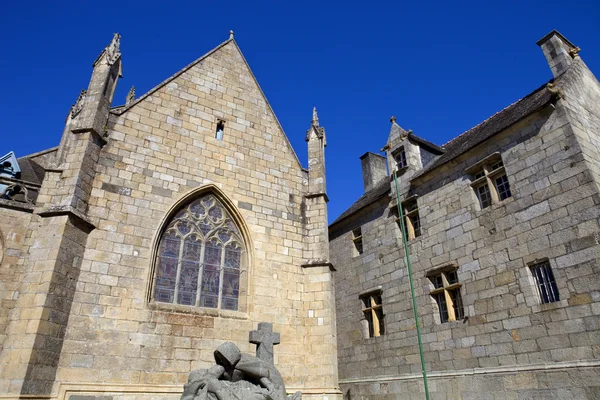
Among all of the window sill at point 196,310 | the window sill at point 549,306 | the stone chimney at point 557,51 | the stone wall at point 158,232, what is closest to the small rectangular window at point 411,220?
the stone wall at point 158,232

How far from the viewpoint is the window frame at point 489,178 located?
915 cm

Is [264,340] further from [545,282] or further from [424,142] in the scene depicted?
[424,142]

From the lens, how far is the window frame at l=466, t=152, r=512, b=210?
30.0 feet

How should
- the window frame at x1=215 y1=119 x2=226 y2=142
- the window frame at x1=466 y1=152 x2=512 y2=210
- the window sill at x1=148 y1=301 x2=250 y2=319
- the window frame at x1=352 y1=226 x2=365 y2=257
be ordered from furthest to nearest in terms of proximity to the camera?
the window frame at x1=352 y1=226 x2=365 y2=257
the window frame at x1=215 y1=119 x2=226 y2=142
the window frame at x1=466 y1=152 x2=512 y2=210
the window sill at x1=148 y1=301 x2=250 y2=319

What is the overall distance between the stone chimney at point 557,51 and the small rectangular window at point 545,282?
480 cm

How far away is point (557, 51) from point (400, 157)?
4.75 m

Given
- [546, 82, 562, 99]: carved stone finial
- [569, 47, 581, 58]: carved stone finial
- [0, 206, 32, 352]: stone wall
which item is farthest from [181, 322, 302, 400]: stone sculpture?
[569, 47, 581, 58]: carved stone finial

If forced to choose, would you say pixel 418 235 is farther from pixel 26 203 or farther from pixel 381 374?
pixel 26 203

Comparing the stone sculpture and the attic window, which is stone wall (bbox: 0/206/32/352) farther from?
the attic window

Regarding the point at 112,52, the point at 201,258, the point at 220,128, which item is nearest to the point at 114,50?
the point at 112,52

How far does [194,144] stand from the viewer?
886 cm

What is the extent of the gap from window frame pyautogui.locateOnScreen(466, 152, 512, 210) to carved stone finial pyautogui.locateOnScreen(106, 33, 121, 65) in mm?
8474

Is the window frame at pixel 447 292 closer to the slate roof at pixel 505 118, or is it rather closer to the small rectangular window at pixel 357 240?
the slate roof at pixel 505 118

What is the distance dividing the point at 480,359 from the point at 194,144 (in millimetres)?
7701
